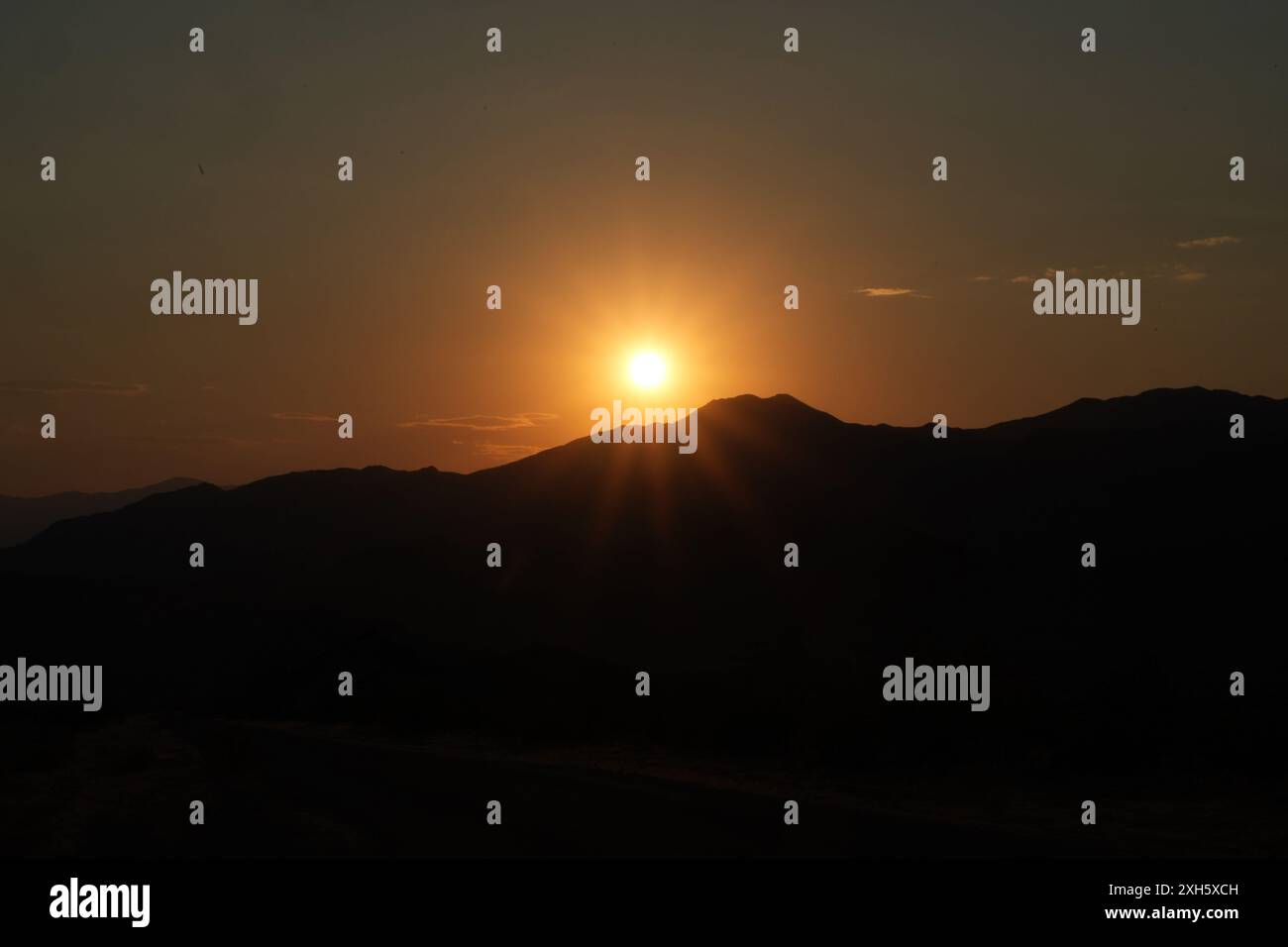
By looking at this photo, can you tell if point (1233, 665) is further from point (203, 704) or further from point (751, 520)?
point (203, 704)

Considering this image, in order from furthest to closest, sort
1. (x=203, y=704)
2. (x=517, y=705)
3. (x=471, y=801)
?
(x=203, y=704) < (x=517, y=705) < (x=471, y=801)

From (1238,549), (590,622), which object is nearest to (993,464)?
(1238,549)

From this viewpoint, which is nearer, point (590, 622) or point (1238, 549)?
point (1238, 549)

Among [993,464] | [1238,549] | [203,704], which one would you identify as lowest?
[203,704]

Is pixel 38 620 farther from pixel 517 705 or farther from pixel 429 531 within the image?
pixel 517 705

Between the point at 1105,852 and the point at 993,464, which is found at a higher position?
the point at 993,464
